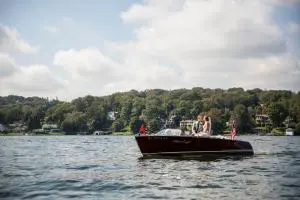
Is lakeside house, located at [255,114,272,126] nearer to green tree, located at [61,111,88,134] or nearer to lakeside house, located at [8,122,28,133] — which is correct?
green tree, located at [61,111,88,134]

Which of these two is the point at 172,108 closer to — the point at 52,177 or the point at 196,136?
the point at 196,136

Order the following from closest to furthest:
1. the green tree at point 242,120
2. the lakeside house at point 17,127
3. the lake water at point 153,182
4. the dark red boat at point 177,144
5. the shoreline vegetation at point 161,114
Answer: the lake water at point 153,182 < the dark red boat at point 177,144 < the green tree at point 242,120 < the shoreline vegetation at point 161,114 < the lakeside house at point 17,127

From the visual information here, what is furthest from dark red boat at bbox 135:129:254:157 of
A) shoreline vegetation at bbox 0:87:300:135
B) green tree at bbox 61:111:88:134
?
green tree at bbox 61:111:88:134

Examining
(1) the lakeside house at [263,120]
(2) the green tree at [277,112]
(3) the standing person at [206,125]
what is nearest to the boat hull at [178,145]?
(3) the standing person at [206,125]

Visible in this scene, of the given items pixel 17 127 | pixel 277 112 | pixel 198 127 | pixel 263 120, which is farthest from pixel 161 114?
pixel 198 127

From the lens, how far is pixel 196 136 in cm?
3017

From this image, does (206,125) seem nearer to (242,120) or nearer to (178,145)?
(178,145)

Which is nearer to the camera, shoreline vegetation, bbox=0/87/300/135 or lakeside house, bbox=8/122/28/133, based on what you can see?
shoreline vegetation, bbox=0/87/300/135

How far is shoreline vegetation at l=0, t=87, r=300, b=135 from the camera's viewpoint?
143m

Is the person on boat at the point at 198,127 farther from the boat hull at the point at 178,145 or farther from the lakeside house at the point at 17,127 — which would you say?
the lakeside house at the point at 17,127

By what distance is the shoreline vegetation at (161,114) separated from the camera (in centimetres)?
14326

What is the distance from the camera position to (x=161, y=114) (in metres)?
161

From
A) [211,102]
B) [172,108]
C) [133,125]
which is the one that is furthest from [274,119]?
[133,125]

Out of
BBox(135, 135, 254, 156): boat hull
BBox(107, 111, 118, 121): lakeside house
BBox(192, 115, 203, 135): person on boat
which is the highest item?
BBox(107, 111, 118, 121): lakeside house
